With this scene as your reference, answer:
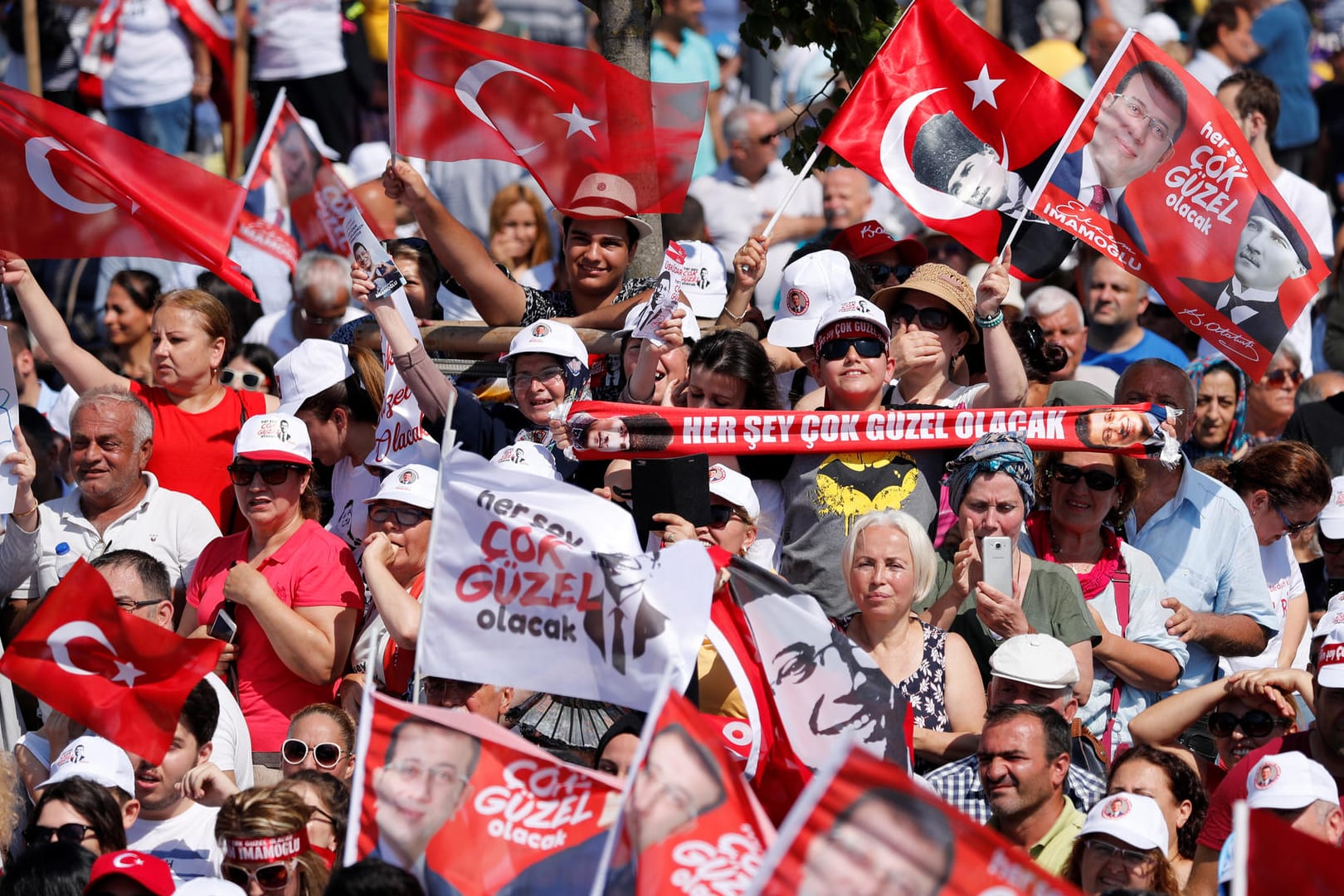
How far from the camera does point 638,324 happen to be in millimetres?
8039

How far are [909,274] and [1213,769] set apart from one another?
8.60ft

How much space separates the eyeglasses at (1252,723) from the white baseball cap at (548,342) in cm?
279

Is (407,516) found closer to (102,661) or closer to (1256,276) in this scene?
(102,661)

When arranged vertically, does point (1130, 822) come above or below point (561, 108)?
below

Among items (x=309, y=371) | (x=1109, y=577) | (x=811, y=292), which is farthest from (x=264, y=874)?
(x=811, y=292)

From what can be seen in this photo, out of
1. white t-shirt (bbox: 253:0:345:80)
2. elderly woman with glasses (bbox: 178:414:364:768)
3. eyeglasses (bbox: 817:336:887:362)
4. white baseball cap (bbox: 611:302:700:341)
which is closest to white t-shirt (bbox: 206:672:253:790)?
elderly woman with glasses (bbox: 178:414:364:768)

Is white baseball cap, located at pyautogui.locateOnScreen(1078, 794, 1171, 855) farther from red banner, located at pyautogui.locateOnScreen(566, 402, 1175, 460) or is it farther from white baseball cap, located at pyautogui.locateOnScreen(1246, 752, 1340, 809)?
red banner, located at pyautogui.locateOnScreen(566, 402, 1175, 460)

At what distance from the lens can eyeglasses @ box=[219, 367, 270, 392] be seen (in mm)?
10016

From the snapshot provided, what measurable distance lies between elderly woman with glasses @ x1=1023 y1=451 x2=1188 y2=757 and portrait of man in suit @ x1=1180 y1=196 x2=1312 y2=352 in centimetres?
99

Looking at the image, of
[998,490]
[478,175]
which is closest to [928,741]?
[998,490]

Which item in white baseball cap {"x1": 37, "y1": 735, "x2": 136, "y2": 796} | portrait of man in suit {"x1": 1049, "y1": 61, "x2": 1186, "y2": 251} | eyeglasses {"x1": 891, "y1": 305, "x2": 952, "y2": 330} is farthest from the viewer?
portrait of man in suit {"x1": 1049, "y1": 61, "x2": 1186, "y2": 251}

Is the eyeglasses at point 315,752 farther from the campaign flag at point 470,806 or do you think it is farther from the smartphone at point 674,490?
the campaign flag at point 470,806

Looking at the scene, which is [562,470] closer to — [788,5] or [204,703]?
[204,703]

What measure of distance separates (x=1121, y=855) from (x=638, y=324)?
2963mm
